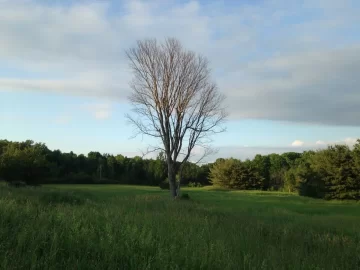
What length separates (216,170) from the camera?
8888cm

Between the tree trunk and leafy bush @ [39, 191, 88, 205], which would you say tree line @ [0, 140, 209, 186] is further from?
leafy bush @ [39, 191, 88, 205]

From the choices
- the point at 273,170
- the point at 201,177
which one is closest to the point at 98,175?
the point at 201,177

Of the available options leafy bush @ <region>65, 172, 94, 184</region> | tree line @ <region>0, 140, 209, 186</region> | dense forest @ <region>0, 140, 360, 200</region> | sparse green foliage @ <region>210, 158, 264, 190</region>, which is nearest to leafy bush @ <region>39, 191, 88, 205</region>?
dense forest @ <region>0, 140, 360, 200</region>

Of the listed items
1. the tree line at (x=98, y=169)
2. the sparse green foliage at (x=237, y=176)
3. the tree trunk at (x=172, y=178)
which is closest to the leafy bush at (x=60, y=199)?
the tree trunk at (x=172, y=178)

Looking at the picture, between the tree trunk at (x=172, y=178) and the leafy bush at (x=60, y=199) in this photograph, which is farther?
the tree trunk at (x=172, y=178)

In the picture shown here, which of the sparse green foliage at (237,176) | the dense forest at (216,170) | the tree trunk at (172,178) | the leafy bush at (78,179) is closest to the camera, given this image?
the tree trunk at (172,178)

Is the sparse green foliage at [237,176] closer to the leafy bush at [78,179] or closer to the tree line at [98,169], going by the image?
the tree line at [98,169]

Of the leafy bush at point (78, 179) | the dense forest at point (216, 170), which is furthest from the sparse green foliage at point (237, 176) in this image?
the leafy bush at point (78, 179)

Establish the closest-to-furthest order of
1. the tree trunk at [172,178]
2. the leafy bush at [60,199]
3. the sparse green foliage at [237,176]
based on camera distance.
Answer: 1. the leafy bush at [60,199]
2. the tree trunk at [172,178]
3. the sparse green foliage at [237,176]

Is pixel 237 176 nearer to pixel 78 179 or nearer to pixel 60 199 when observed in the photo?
pixel 78 179

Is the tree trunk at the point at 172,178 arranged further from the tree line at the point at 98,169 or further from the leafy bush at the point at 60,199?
the tree line at the point at 98,169

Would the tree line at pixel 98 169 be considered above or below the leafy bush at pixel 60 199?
above

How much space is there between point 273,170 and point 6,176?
63466 millimetres

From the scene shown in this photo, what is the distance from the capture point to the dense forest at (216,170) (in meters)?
44.9
